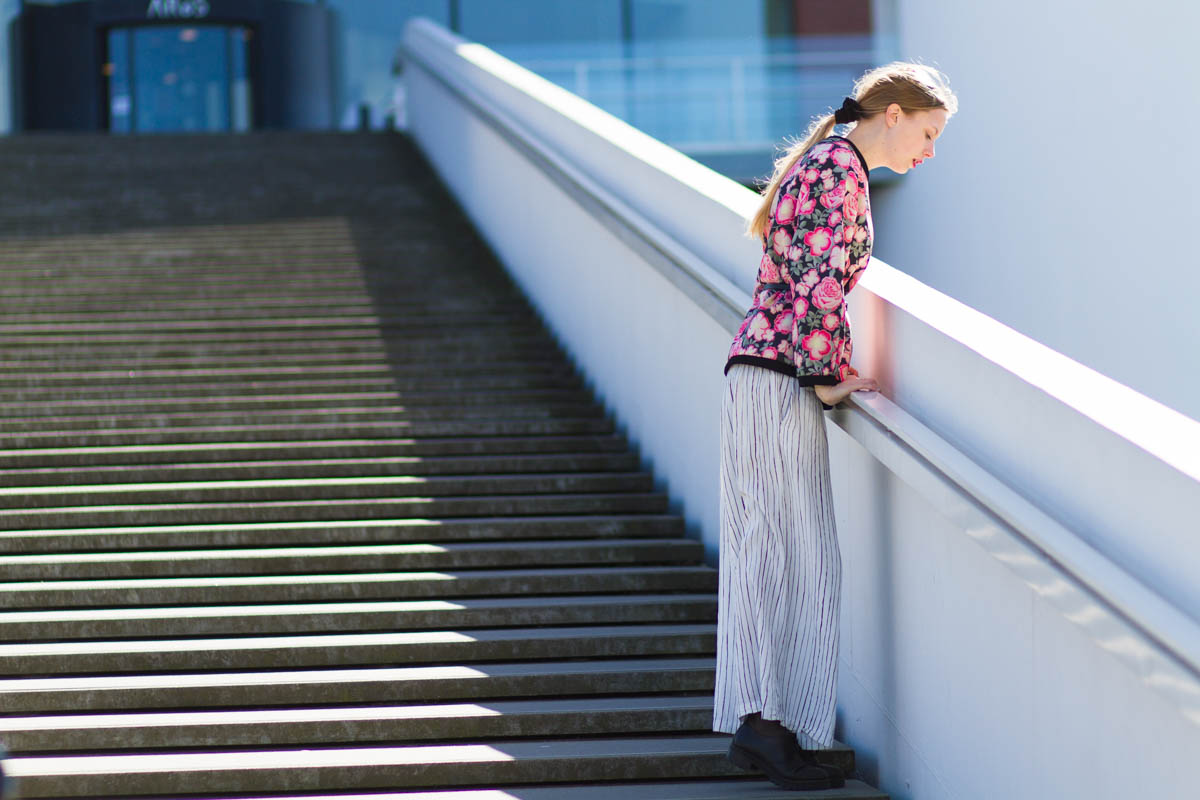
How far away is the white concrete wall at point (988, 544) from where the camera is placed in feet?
7.12

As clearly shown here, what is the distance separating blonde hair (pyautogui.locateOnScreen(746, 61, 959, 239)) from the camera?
3039 millimetres

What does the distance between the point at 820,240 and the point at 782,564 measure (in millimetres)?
716

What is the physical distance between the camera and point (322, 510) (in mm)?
4938


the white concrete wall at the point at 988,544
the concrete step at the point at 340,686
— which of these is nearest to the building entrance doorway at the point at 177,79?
the white concrete wall at the point at 988,544

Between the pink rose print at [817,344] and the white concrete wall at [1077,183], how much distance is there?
5751mm

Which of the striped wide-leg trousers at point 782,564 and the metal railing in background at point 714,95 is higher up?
the metal railing in background at point 714,95

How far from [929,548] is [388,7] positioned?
16.5 metres

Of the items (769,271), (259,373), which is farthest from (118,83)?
(769,271)

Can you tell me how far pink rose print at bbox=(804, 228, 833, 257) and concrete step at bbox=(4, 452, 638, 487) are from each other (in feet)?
8.46

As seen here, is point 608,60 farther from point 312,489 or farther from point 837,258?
point 837,258

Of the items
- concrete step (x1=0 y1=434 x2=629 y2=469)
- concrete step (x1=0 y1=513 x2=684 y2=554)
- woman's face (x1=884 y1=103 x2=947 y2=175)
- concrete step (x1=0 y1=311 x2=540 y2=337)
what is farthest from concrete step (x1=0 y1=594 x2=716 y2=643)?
concrete step (x1=0 y1=311 x2=540 y2=337)

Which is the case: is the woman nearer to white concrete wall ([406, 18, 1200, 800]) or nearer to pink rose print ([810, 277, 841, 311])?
pink rose print ([810, 277, 841, 311])

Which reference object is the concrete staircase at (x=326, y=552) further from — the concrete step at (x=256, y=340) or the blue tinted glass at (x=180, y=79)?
the blue tinted glass at (x=180, y=79)

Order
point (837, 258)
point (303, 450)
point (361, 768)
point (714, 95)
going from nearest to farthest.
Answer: point (837, 258) < point (361, 768) < point (303, 450) < point (714, 95)
